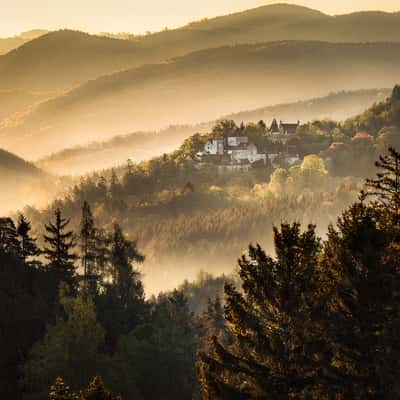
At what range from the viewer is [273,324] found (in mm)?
27125

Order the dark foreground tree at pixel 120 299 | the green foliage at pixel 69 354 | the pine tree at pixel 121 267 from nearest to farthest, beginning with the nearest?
the green foliage at pixel 69 354
the dark foreground tree at pixel 120 299
the pine tree at pixel 121 267

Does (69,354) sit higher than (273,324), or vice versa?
(273,324)

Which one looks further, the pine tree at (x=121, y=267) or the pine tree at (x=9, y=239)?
the pine tree at (x=121, y=267)

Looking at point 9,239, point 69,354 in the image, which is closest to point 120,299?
point 9,239

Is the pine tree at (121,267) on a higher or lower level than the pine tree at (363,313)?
lower

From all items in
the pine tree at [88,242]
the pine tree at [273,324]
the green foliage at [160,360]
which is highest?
the pine tree at [273,324]

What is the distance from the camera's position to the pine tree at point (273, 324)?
26.5m

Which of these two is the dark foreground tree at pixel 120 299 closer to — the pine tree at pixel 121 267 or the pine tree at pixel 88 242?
the pine tree at pixel 121 267

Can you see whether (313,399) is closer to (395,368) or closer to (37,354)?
(395,368)

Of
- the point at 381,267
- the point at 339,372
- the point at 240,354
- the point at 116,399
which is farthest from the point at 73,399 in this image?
the point at 381,267

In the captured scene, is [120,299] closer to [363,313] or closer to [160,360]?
[160,360]

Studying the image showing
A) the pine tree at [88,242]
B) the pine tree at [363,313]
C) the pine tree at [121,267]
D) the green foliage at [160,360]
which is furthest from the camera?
the pine tree at [121,267]

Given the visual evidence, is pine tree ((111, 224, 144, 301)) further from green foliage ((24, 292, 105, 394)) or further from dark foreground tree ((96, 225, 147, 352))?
green foliage ((24, 292, 105, 394))

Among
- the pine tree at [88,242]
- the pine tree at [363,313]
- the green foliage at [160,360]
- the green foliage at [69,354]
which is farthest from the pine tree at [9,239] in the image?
the pine tree at [363,313]
